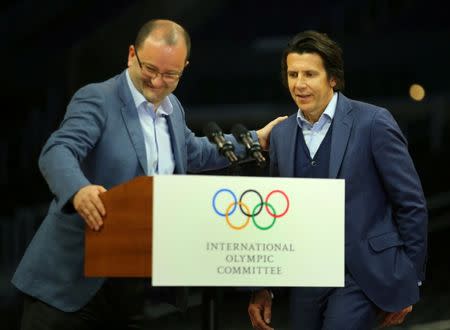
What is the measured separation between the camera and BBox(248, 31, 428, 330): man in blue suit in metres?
2.94

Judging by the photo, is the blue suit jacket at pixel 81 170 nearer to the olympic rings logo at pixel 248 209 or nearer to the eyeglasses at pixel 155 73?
the eyeglasses at pixel 155 73

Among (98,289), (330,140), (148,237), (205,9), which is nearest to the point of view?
(148,237)

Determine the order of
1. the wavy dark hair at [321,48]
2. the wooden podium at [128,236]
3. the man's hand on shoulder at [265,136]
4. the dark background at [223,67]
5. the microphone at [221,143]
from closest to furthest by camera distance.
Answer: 1. the wooden podium at [128,236]
2. the microphone at [221,143]
3. the wavy dark hair at [321,48]
4. the man's hand on shoulder at [265,136]
5. the dark background at [223,67]

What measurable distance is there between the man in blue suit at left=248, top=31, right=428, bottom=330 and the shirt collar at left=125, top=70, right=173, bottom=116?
43 centimetres

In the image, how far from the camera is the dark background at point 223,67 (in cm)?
525

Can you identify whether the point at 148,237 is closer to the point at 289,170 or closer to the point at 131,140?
the point at 131,140

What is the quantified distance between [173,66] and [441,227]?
12.5ft

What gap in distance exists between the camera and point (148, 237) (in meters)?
2.44

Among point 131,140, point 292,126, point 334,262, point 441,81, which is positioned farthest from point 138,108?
point 441,81

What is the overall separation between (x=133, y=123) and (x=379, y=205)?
2.90 feet

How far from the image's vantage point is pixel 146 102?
9.73ft

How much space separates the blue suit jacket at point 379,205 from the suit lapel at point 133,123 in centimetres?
51

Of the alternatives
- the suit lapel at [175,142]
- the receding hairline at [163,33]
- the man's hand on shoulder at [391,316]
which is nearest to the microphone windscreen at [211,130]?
the suit lapel at [175,142]

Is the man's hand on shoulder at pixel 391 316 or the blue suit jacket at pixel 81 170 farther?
the man's hand on shoulder at pixel 391 316
